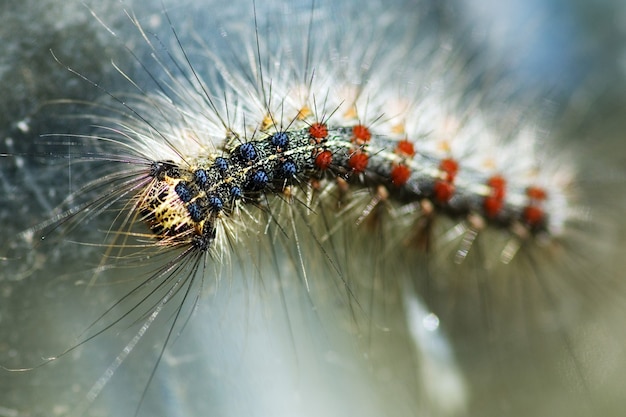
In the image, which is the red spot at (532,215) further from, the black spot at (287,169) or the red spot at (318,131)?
the black spot at (287,169)

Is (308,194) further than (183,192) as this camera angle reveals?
Yes

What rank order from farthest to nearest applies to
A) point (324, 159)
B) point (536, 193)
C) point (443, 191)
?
1. point (536, 193)
2. point (443, 191)
3. point (324, 159)

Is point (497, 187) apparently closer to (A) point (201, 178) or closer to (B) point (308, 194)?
(B) point (308, 194)

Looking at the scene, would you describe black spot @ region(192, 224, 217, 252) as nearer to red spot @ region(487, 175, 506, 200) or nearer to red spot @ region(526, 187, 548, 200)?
red spot @ region(487, 175, 506, 200)

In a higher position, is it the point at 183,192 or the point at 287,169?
the point at 287,169

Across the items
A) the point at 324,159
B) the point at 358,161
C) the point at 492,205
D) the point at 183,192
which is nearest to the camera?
the point at 183,192

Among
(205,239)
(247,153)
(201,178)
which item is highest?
(247,153)

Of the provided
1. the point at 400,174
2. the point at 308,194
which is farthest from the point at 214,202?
the point at 400,174
